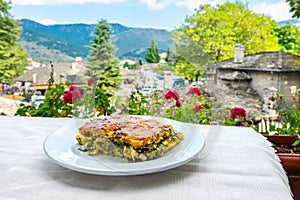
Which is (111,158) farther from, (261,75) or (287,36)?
(287,36)

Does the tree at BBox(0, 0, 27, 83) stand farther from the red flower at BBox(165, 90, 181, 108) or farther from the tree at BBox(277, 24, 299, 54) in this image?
the tree at BBox(277, 24, 299, 54)

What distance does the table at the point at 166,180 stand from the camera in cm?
31

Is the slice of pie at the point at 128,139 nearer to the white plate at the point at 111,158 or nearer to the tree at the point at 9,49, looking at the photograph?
the white plate at the point at 111,158

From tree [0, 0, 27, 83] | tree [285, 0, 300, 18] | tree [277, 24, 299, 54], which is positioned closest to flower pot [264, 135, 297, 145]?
tree [285, 0, 300, 18]

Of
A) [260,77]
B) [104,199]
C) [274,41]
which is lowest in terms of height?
[104,199]

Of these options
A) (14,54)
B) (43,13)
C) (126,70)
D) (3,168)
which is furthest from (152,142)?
(14,54)

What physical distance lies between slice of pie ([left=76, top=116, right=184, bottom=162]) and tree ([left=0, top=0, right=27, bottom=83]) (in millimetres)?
6717

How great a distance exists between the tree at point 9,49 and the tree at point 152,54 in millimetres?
6561

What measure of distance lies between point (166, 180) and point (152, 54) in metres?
0.29

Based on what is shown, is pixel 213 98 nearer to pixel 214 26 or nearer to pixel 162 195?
pixel 162 195

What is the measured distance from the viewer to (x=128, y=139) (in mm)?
349

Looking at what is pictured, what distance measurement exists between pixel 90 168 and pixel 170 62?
12.0 inches

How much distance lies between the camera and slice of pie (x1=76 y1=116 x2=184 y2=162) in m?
0.35

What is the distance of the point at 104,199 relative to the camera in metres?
0.30
